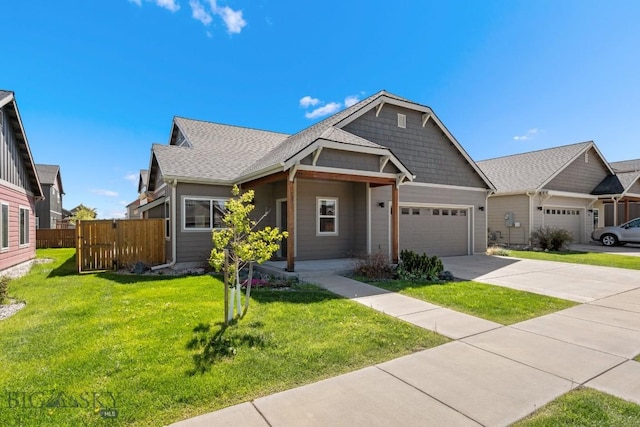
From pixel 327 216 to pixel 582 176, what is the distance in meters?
19.1

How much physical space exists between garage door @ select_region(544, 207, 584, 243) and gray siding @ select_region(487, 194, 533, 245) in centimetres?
172

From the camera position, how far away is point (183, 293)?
7441mm

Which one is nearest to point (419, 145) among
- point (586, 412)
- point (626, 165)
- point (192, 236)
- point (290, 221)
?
point (290, 221)

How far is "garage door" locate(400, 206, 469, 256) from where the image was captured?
13.9m

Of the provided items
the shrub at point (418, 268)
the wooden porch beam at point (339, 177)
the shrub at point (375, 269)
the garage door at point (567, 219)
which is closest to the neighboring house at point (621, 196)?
the garage door at point (567, 219)

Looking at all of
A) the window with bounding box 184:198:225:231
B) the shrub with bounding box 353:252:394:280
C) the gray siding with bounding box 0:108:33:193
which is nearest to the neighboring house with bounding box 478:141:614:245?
the shrub with bounding box 353:252:394:280

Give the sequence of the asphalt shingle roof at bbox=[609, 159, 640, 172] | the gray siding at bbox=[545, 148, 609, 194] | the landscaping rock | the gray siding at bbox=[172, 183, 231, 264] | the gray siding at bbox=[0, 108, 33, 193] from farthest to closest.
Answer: the asphalt shingle roof at bbox=[609, 159, 640, 172] < the gray siding at bbox=[545, 148, 609, 194] < the gray siding at bbox=[172, 183, 231, 264] < the landscaping rock < the gray siding at bbox=[0, 108, 33, 193]

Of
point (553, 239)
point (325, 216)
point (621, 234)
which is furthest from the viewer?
point (621, 234)

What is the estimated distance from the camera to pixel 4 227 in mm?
10727

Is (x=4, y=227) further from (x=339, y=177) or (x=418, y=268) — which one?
(x=418, y=268)

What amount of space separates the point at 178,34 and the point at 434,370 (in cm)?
1530

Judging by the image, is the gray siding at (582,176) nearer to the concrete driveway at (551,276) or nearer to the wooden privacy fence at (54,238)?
the concrete driveway at (551,276)

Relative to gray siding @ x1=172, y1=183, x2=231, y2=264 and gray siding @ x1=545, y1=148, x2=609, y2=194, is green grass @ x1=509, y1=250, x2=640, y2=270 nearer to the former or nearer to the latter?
gray siding @ x1=545, y1=148, x2=609, y2=194

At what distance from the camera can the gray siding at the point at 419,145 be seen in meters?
13.1
